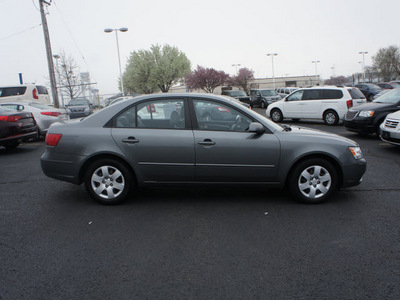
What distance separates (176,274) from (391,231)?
2478mm

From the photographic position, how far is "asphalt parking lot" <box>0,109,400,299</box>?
116 inches

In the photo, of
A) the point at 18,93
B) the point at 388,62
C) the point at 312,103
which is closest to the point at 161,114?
the point at 312,103

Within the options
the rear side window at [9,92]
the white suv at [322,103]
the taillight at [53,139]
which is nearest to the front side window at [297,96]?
the white suv at [322,103]

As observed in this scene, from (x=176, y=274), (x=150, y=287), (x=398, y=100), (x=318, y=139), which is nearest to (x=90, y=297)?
(x=150, y=287)

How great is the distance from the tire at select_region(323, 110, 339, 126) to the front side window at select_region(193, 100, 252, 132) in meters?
11.7

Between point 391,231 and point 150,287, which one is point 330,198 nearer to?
point 391,231

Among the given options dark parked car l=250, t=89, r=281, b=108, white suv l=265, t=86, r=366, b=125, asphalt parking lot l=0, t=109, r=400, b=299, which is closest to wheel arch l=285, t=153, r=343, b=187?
asphalt parking lot l=0, t=109, r=400, b=299

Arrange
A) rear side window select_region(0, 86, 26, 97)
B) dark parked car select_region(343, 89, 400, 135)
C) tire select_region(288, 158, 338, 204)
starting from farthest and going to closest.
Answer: rear side window select_region(0, 86, 26, 97), dark parked car select_region(343, 89, 400, 135), tire select_region(288, 158, 338, 204)

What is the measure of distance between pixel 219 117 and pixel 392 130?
224 inches

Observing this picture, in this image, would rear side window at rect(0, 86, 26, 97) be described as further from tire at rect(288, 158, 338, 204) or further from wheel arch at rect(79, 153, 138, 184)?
tire at rect(288, 158, 338, 204)

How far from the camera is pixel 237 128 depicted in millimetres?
5070

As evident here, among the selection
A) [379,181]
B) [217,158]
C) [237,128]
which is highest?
[237,128]

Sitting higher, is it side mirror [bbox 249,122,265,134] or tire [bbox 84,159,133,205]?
side mirror [bbox 249,122,265,134]

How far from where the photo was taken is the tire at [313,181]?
504 centimetres
